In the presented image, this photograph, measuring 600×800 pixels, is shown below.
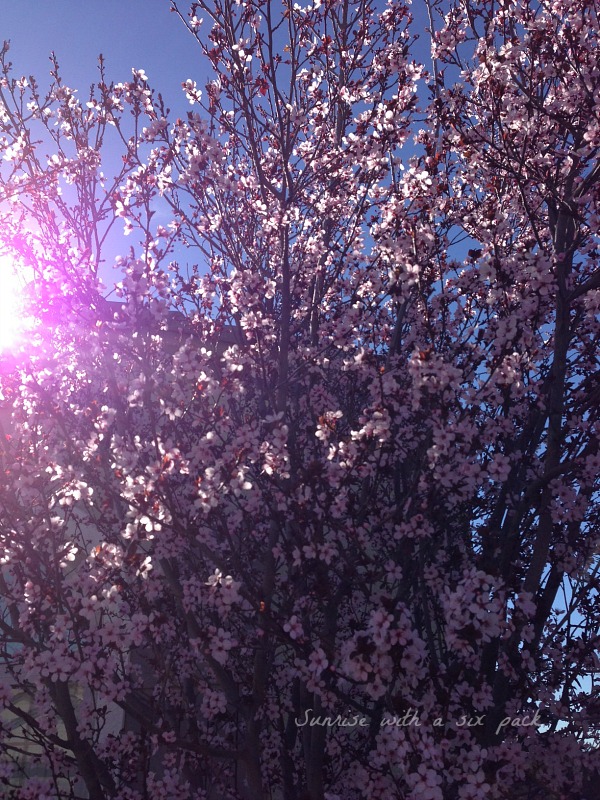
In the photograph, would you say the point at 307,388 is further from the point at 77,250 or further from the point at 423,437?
the point at 77,250

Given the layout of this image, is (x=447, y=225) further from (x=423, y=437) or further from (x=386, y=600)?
(x=386, y=600)

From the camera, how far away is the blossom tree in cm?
502

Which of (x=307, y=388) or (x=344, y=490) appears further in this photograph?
(x=307, y=388)

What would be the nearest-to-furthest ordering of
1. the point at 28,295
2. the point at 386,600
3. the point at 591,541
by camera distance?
the point at 386,600 < the point at 591,541 < the point at 28,295

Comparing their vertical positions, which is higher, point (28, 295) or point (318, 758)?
point (28, 295)

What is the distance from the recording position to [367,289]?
723 centimetres

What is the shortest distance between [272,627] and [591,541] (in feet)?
10.7

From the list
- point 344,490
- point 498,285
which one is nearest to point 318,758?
point 344,490

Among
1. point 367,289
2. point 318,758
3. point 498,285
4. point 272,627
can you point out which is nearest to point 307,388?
point 367,289

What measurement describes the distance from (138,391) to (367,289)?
10.1 feet

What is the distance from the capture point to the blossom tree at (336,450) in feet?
16.5

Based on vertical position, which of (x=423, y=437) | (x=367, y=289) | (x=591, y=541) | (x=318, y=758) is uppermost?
(x=367, y=289)

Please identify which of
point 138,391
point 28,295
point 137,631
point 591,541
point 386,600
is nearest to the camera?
point 386,600

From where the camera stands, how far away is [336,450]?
516 cm
